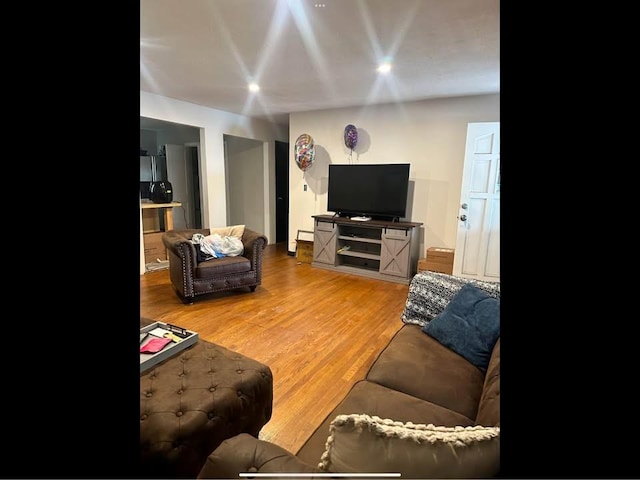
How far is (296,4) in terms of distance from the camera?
1.85 m

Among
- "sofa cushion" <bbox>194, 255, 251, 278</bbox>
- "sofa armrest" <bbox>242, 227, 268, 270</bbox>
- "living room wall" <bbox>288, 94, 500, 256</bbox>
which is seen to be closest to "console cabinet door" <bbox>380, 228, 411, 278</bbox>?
"living room wall" <bbox>288, 94, 500, 256</bbox>

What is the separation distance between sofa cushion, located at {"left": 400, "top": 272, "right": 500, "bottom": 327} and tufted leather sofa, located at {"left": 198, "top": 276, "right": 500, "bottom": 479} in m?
0.21

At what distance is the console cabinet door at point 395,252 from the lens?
4086mm

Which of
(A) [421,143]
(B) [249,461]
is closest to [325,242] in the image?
(A) [421,143]

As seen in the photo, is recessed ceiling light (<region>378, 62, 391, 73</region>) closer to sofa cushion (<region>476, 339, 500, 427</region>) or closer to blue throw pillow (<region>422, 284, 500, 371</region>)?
blue throw pillow (<region>422, 284, 500, 371</region>)

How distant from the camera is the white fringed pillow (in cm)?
65

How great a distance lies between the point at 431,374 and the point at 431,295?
665 millimetres

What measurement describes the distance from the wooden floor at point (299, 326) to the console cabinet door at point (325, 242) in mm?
317

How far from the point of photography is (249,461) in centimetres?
76

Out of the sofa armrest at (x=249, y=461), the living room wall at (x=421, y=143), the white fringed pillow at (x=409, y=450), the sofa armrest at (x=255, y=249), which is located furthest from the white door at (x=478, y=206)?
the sofa armrest at (x=249, y=461)

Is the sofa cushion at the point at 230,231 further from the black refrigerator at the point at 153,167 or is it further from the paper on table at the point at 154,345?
the black refrigerator at the point at 153,167
